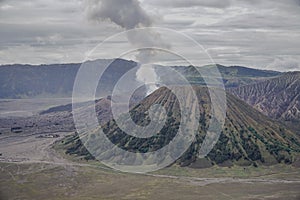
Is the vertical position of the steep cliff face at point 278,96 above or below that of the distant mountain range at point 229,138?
above

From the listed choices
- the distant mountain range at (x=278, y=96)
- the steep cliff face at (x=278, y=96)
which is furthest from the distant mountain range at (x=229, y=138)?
the steep cliff face at (x=278, y=96)

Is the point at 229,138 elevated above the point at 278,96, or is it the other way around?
the point at 278,96

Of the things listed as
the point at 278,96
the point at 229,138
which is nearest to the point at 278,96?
the point at 278,96

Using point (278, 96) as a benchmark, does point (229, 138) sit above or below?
below

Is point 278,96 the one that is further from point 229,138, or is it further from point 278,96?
point 229,138

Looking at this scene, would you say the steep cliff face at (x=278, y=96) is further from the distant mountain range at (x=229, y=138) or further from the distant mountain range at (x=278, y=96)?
the distant mountain range at (x=229, y=138)

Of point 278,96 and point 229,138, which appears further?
point 278,96

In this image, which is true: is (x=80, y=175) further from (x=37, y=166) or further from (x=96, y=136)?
(x=96, y=136)

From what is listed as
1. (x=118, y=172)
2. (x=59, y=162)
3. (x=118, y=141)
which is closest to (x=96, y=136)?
(x=118, y=141)

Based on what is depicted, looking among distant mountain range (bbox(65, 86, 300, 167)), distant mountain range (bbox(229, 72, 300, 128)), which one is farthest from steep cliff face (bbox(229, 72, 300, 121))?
distant mountain range (bbox(65, 86, 300, 167))
